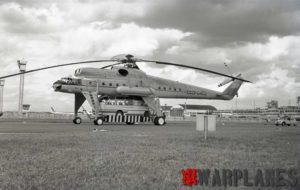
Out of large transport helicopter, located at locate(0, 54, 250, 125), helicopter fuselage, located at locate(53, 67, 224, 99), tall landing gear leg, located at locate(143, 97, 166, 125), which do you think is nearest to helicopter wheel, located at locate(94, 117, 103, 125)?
large transport helicopter, located at locate(0, 54, 250, 125)

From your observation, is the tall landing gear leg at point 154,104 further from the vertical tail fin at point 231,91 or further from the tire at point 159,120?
the vertical tail fin at point 231,91

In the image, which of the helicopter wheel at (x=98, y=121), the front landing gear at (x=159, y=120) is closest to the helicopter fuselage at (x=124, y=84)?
the front landing gear at (x=159, y=120)

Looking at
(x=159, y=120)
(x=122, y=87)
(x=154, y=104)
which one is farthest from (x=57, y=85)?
(x=159, y=120)

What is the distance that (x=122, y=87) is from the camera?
114ft

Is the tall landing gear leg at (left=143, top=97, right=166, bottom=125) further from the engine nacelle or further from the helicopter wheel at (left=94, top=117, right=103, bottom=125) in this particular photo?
the helicopter wheel at (left=94, top=117, right=103, bottom=125)

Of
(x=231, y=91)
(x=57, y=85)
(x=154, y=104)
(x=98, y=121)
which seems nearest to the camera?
(x=98, y=121)

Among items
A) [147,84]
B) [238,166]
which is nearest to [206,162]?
[238,166]

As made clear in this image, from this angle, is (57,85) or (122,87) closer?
(57,85)

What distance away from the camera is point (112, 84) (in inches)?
1368

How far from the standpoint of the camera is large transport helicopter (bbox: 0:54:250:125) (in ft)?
108

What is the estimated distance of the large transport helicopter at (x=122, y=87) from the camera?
1296 inches

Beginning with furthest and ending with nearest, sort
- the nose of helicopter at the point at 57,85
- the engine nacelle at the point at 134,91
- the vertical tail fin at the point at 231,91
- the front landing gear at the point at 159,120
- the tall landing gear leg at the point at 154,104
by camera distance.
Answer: the vertical tail fin at the point at 231,91 < the tall landing gear leg at the point at 154,104 < the front landing gear at the point at 159,120 < the engine nacelle at the point at 134,91 < the nose of helicopter at the point at 57,85

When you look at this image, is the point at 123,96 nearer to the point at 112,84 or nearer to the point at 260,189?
the point at 112,84

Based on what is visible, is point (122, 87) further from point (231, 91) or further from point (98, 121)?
point (231, 91)
